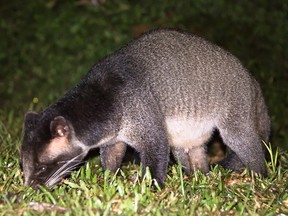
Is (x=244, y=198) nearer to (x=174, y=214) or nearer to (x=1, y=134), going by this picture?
(x=174, y=214)

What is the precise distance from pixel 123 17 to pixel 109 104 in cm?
727

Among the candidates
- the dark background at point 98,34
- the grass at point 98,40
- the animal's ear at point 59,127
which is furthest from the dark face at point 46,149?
the dark background at point 98,34

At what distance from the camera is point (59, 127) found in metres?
6.77

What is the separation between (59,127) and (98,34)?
24.8 ft

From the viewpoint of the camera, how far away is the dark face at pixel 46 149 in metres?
6.78

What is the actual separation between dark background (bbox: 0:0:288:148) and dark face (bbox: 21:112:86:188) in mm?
5604

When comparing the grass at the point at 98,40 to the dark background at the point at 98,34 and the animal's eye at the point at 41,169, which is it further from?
the animal's eye at the point at 41,169

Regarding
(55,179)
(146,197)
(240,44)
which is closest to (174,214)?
(146,197)

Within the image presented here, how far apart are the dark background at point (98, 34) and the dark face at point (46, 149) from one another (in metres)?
5.60

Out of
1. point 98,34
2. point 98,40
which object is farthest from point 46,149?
point 98,34

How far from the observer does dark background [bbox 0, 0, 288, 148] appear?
1320 cm

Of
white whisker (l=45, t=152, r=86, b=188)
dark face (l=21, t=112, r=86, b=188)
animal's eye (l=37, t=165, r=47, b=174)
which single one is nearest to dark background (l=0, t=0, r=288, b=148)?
white whisker (l=45, t=152, r=86, b=188)

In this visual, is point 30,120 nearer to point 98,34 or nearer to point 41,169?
point 41,169

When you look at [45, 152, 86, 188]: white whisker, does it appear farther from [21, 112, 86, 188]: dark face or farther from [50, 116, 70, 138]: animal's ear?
[50, 116, 70, 138]: animal's ear
